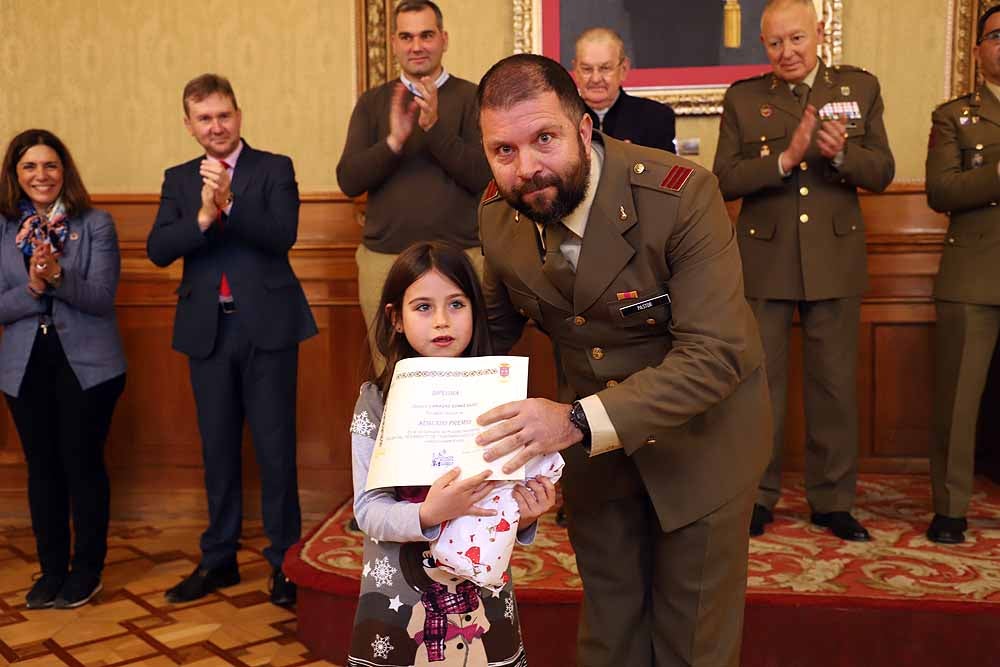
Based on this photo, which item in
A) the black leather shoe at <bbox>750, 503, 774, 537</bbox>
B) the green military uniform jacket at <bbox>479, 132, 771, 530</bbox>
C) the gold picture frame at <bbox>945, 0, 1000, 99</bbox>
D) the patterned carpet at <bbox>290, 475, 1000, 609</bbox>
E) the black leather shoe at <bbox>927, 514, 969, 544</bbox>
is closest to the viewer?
the green military uniform jacket at <bbox>479, 132, 771, 530</bbox>

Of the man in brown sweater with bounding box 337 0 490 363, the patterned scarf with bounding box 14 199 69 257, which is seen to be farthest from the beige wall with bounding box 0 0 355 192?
the patterned scarf with bounding box 14 199 69 257

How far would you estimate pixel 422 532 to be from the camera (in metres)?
1.75

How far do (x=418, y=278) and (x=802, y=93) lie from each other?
2033 millimetres

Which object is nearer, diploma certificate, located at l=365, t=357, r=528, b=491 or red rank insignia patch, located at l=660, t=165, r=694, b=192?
diploma certificate, located at l=365, t=357, r=528, b=491

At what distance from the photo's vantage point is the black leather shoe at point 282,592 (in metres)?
3.51

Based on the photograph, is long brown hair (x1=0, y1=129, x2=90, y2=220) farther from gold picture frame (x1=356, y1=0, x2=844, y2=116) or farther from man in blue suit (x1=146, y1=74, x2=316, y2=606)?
gold picture frame (x1=356, y1=0, x2=844, y2=116)

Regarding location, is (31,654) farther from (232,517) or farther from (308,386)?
(308,386)

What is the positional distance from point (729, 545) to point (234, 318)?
6.58 feet

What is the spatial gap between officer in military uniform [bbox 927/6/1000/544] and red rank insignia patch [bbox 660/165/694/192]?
5.89 ft

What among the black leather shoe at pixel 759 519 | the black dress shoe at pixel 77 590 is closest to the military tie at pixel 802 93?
the black leather shoe at pixel 759 519

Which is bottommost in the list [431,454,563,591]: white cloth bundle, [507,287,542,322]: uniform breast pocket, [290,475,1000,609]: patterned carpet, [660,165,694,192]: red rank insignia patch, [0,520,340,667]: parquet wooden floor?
[0,520,340,667]: parquet wooden floor

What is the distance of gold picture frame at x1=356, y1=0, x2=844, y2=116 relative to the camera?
4238 millimetres

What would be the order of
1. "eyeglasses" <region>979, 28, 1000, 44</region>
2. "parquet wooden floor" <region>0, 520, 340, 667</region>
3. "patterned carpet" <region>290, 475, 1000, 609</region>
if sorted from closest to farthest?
"patterned carpet" <region>290, 475, 1000, 609</region>
"parquet wooden floor" <region>0, 520, 340, 667</region>
"eyeglasses" <region>979, 28, 1000, 44</region>

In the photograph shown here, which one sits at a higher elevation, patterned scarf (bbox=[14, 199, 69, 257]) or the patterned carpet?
patterned scarf (bbox=[14, 199, 69, 257])
